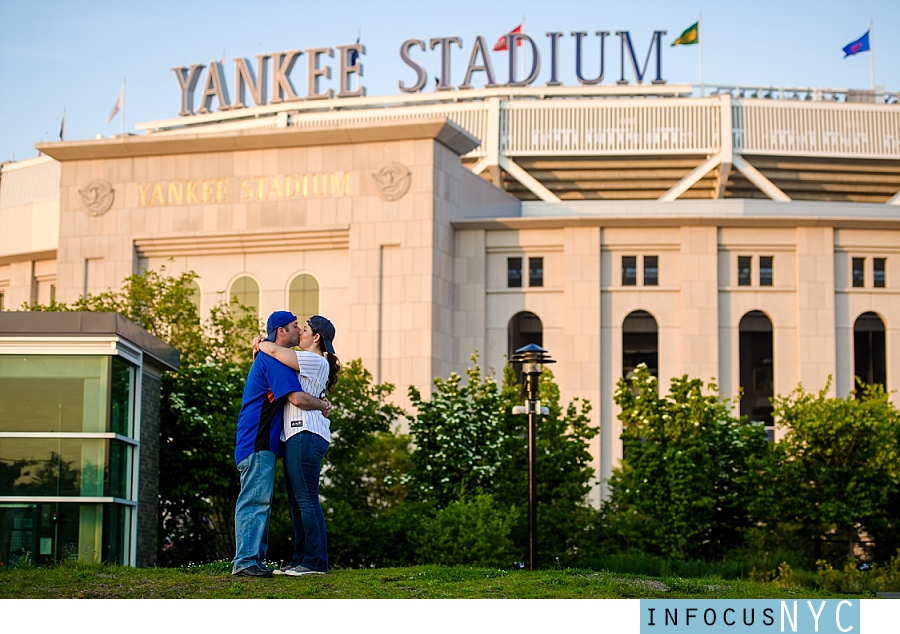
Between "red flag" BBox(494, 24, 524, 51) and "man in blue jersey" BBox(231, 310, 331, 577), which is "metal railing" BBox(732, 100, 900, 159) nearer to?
"red flag" BBox(494, 24, 524, 51)

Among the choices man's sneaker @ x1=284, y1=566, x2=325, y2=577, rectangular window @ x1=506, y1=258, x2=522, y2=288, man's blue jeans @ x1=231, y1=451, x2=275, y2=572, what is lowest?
man's sneaker @ x1=284, y1=566, x2=325, y2=577

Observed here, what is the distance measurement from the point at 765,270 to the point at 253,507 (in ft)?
125

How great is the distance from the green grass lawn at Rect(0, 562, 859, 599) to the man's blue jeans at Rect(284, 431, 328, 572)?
276 mm

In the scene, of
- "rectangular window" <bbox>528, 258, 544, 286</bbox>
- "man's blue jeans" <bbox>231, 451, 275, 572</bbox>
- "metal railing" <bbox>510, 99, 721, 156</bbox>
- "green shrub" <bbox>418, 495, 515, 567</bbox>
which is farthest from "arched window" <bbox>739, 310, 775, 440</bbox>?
"man's blue jeans" <bbox>231, 451, 275, 572</bbox>

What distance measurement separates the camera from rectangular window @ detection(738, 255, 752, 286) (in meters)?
48.7

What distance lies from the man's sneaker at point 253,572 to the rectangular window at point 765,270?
3804 centimetres

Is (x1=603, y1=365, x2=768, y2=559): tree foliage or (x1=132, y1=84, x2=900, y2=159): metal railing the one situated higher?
(x1=132, y1=84, x2=900, y2=159): metal railing

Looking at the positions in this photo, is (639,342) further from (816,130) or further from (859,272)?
(816,130)

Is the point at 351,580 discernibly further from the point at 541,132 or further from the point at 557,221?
the point at 541,132

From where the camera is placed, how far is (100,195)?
49.9 metres

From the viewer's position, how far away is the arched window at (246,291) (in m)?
48.7

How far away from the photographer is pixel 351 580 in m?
12.8

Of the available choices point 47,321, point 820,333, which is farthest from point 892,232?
point 47,321

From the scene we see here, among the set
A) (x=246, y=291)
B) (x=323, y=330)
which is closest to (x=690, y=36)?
(x=246, y=291)
